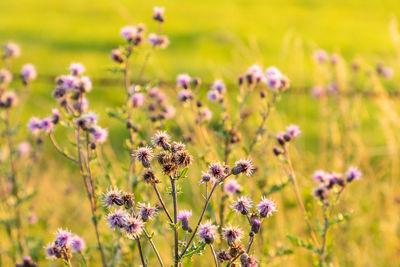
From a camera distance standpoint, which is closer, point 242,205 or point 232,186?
point 242,205

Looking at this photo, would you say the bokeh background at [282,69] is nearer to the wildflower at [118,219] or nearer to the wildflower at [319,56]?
the wildflower at [319,56]

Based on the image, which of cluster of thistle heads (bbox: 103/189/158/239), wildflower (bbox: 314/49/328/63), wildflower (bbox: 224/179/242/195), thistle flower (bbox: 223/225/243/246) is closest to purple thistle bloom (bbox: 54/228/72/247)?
cluster of thistle heads (bbox: 103/189/158/239)

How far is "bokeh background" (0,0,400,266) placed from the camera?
9.62ft

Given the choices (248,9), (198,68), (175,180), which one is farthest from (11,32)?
(175,180)

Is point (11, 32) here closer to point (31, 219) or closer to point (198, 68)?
point (198, 68)

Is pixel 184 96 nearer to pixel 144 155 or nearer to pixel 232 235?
pixel 144 155

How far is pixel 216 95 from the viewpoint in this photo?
7.20ft

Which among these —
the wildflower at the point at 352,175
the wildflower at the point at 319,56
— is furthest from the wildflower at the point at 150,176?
the wildflower at the point at 319,56

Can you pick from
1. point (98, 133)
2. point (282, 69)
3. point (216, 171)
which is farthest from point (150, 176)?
point (282, 69)

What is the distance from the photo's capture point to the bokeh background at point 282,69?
2932 mm

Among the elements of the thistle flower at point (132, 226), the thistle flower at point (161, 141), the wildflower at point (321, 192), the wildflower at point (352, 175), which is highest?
the wildflower at point (352, 175)

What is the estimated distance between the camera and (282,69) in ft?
10.7

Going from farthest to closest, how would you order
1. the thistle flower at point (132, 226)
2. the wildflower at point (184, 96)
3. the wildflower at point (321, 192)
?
1. the wildflower at point (184, 96)
2. the wildflower at point (321, 192)
3. the thistle flower at point (132, 226)

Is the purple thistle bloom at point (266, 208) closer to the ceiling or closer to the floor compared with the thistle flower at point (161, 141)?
closer to the floor
